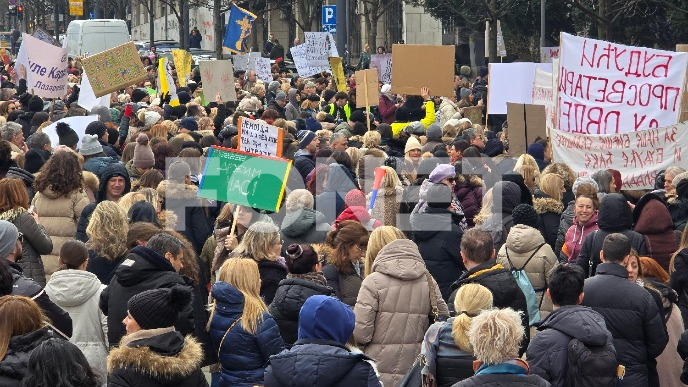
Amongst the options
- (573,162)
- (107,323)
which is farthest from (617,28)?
(107,323)

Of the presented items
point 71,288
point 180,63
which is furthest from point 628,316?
point 180,63

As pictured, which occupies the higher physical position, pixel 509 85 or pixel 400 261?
pixel 509 85

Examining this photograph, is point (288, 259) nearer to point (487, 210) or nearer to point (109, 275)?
point (109, 275)

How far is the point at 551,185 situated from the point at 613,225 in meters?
1.75

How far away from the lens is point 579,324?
5855mm

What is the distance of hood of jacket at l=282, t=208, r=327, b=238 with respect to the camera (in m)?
8.39

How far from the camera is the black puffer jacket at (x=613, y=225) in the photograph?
7.89m

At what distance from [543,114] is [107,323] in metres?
8.91

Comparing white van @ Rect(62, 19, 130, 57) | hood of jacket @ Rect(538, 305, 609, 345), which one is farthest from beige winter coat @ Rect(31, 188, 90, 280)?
white van @ Rect(62, 19, 130, 57)

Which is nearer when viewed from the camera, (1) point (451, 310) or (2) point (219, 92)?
(1) point (451, 310)

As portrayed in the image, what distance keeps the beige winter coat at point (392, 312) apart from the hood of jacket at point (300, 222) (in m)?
1.68

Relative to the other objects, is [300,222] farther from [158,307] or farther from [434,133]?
[434,133]

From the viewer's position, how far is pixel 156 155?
11.2m

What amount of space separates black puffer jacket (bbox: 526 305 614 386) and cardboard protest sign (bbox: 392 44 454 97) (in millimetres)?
11044
